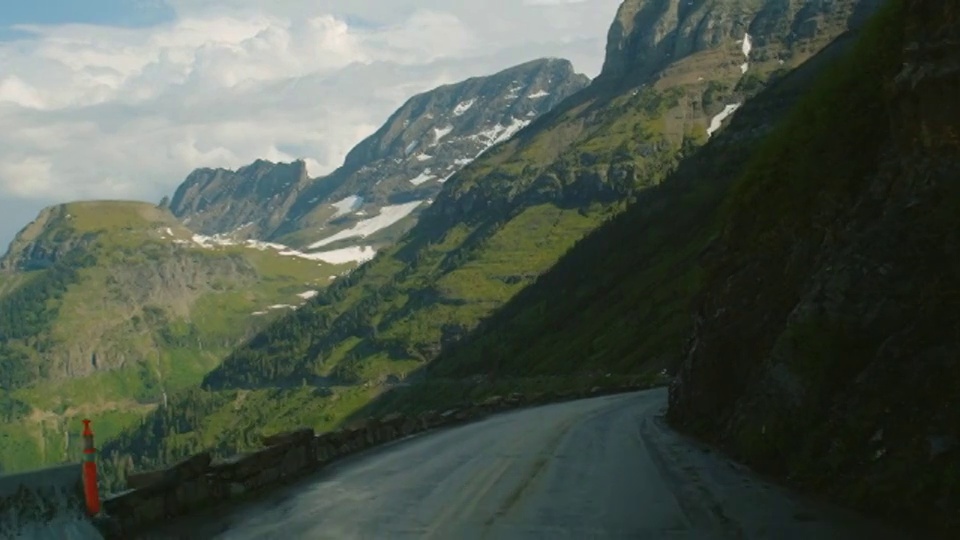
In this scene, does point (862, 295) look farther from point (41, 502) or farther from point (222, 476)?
point (41, 502)

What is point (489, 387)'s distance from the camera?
15725 cm

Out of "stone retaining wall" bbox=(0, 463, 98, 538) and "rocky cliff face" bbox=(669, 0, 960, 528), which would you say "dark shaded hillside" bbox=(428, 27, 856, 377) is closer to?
"rocky cliff face" bbox=(669, 0, 960, 528)

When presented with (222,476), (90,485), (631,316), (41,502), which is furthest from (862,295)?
(631,316)

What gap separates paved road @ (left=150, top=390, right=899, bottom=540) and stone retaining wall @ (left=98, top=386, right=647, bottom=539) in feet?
2.03

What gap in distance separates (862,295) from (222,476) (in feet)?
39.4

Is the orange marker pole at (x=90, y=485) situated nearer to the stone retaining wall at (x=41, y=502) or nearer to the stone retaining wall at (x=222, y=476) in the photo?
the stone retaining wall at (x=41, y=502)

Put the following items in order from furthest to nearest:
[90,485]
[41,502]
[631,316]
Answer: [631,316] < [90,485] < [41,502]

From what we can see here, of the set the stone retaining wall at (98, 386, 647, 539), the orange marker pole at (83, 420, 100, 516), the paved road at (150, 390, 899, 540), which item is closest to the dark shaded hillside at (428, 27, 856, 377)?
the stone retaining wall at (98, 386, 647, 539)

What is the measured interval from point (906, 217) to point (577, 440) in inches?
572

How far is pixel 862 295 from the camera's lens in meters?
17.3

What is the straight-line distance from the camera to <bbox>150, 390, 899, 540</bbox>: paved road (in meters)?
13.9

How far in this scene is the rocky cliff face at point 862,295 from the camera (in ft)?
46.5

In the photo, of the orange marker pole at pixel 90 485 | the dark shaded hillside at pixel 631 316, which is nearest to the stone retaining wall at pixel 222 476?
the orange marker pole at pixel 90 485

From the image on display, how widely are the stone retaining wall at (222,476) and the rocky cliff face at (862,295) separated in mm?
9994
